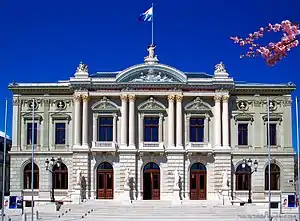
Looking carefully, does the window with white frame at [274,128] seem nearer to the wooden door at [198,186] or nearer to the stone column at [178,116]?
the wooden door at [198,186]

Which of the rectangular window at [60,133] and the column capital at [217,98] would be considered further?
the rectangular window at [60,133]

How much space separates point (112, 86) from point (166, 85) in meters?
4.57

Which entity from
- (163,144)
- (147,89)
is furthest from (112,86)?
(163,144)

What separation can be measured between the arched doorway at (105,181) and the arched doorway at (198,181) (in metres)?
6.74

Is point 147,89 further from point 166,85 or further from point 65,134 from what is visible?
point 65,134

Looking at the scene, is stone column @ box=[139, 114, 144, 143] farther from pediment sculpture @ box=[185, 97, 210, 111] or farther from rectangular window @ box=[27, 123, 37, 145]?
rectangular window @ box=[27, 123, 37, 145]

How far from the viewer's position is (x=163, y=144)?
50.0 m

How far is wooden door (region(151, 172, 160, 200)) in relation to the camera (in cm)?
4954

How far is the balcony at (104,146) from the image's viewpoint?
49.3m

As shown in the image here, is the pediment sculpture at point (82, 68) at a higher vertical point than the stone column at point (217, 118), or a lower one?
higher

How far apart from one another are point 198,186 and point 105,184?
25.7 ft

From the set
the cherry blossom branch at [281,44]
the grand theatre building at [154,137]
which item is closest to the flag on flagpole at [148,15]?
the grand theatre building at [154,137]

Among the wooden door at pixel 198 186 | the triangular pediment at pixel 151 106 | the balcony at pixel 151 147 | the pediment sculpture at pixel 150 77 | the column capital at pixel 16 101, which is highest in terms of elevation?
the pediment sculpture at pixel 150 77

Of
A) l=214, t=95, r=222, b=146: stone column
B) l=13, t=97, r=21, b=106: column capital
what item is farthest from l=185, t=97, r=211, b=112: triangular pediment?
l=13, t=97, r=21, b=106: column capital
